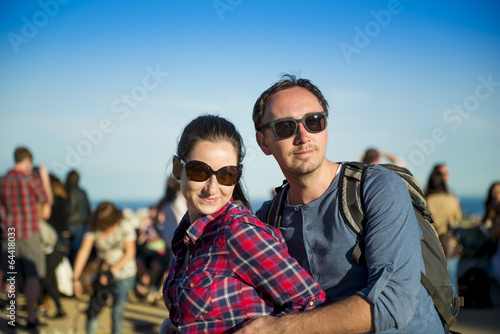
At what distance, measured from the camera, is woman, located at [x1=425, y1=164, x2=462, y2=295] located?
636 cm

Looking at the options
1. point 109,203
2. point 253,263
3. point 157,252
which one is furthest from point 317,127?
point 157,252

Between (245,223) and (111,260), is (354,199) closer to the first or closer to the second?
(245,223)

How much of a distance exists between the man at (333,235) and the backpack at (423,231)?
0.03 metres

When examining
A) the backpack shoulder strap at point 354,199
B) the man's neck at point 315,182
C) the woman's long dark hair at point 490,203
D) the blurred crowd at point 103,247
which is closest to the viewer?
the backpack shoulder strap at point 354,199

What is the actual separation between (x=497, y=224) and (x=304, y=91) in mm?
5453

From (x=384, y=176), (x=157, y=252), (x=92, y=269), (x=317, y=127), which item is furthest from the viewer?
(x=157, y=252)

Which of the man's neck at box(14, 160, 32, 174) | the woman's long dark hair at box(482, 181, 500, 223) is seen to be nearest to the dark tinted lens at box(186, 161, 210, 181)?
the man's neck at box(14, 160, 32, 174)

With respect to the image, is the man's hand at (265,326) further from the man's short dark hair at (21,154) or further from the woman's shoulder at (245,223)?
the man's short dark hair at (21,154)

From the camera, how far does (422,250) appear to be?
1936mm

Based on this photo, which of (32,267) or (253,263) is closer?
(253,263)

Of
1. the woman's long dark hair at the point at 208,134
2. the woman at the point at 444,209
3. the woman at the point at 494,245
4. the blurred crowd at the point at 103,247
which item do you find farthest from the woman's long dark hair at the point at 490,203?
the woman's long dark hair at the point at 208,134

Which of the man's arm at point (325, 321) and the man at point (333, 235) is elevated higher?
the man at point (333, 235)

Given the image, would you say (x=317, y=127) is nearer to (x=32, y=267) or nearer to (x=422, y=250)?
(x=422, y=250)

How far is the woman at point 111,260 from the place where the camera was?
528cm
